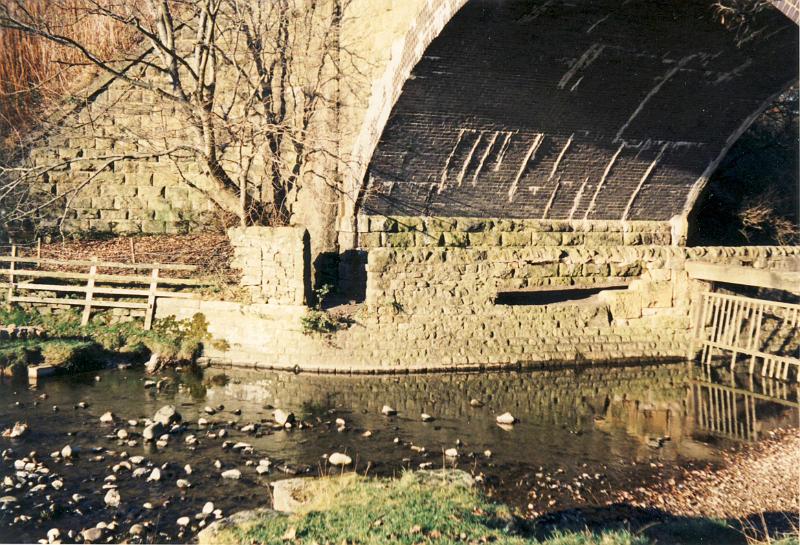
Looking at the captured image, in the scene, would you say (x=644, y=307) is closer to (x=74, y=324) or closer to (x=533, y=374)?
(x=533, y=374)

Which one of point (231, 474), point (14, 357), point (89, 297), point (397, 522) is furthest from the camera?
point (89, 297)

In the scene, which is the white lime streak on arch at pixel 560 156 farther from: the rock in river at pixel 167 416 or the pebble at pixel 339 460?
the rock in river at pixel 167 416

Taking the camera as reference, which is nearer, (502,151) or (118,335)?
(118,335)

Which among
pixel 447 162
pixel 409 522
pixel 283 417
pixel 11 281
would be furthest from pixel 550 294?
pixel 11 281

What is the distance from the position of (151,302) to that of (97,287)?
4.01 feet

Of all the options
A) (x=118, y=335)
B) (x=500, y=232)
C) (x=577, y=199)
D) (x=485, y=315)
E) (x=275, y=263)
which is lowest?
(x=118, y=335)

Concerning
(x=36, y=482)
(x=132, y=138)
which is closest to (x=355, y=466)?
(x=36, y=482)

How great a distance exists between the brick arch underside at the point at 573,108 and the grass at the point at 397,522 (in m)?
6.66

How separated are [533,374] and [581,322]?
68.3 inches

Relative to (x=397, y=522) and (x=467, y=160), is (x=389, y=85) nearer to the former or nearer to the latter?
(x=467, y=160)

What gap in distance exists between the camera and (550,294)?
1474 centimetres

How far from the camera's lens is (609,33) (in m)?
11.0

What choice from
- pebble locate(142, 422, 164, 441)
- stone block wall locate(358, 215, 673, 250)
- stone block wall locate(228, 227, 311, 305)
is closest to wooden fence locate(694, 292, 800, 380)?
stone block wall locate(358, 215, 673, 250)

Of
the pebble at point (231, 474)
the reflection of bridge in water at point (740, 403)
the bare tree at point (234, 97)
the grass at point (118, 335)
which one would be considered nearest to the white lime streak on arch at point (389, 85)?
the bare tree at point (234, 97)
